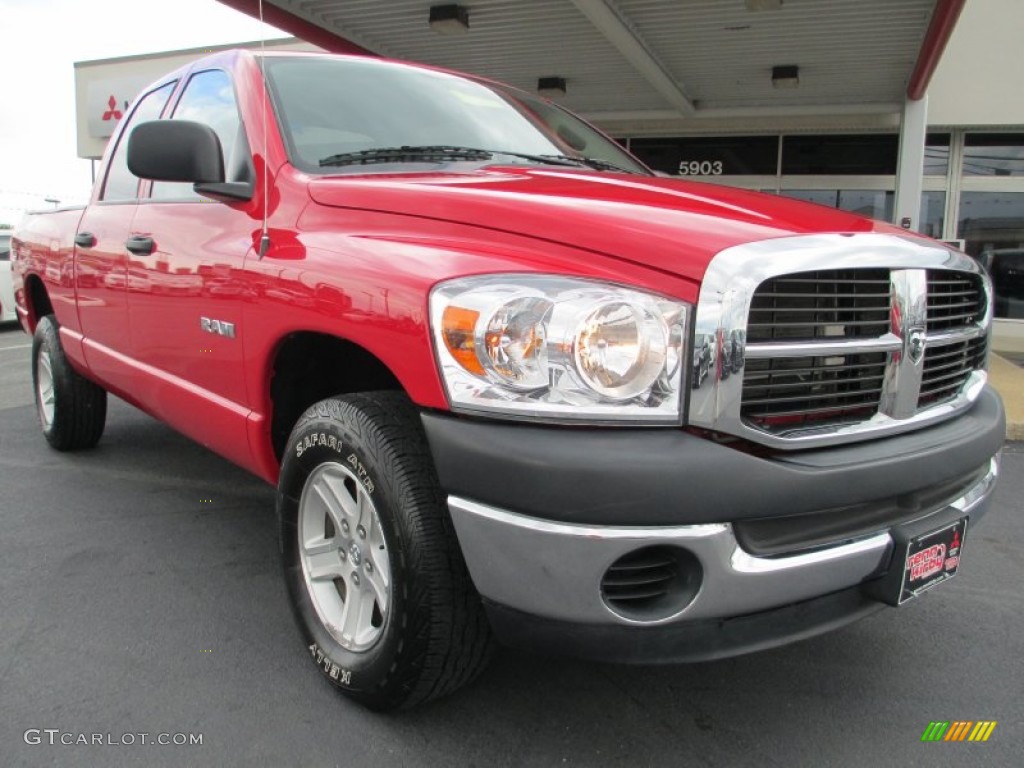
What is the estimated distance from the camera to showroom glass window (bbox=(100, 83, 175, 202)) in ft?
12.1

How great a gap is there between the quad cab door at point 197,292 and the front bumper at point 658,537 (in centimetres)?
118

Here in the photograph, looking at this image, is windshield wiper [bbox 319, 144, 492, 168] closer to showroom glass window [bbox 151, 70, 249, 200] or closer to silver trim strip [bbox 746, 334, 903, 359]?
showroom glass window [bbox 151, 70, 249, 200]

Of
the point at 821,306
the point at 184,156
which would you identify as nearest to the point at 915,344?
the point at 821,306

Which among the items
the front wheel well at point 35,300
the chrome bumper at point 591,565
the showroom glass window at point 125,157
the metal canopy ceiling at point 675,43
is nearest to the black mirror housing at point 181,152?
the showroom glass window at point 125,157

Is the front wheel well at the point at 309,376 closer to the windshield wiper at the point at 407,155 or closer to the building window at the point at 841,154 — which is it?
the windshield wiper at the point at 407,155

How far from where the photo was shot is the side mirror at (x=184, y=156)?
8.30ft

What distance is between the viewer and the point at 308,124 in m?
2.71

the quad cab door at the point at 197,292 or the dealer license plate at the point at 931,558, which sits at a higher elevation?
the quad cab door at the point at 197,292

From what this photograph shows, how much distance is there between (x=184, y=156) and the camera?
253cm

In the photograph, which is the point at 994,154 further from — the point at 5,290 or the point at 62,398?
the point at 5,290

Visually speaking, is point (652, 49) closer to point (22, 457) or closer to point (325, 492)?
point (22, 457)

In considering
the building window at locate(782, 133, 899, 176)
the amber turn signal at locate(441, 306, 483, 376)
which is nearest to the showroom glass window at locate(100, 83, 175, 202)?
the amber turn signal at locate(441, 306, 483, 376)

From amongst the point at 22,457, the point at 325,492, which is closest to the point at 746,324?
the point at 325,492

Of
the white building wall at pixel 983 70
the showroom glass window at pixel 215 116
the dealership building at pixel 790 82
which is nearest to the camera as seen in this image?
the showroom glass window at pixel 215 116
